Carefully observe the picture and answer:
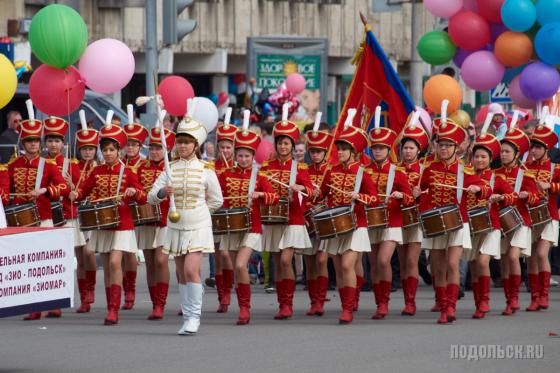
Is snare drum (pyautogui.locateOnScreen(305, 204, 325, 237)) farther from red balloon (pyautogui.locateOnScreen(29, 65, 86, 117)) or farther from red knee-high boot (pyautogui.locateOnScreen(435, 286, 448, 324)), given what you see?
red balloon (pyautogui.locateOnScreen(29, 65, 86, 117))

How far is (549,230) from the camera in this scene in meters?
17.8

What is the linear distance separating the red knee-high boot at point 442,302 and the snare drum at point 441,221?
59cm

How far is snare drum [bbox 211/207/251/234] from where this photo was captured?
1638 cm

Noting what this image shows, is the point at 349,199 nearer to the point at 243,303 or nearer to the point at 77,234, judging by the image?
the point at 243,303

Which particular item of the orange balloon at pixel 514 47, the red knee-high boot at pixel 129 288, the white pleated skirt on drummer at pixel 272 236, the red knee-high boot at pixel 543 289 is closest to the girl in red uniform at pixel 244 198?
the white pleated skirt on drummer at pixel 272 236

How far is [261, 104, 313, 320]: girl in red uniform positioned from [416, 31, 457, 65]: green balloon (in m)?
5.03

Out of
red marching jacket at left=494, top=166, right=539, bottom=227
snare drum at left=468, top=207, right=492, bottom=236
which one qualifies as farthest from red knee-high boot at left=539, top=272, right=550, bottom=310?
snare drum at left=468, top=207, right=492, bottom=236

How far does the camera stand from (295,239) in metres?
16.8

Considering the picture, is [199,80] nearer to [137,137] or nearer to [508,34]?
[508,34]

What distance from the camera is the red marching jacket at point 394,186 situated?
16.8 meters

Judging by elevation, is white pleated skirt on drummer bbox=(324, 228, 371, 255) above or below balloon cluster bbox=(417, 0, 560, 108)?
below

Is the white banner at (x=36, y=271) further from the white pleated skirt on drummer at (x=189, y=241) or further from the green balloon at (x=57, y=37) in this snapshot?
the green balloon at (x=57, y=37)

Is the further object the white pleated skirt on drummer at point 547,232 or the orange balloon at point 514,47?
the orange balloon at point 514,47

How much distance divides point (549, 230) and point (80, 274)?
480cm
